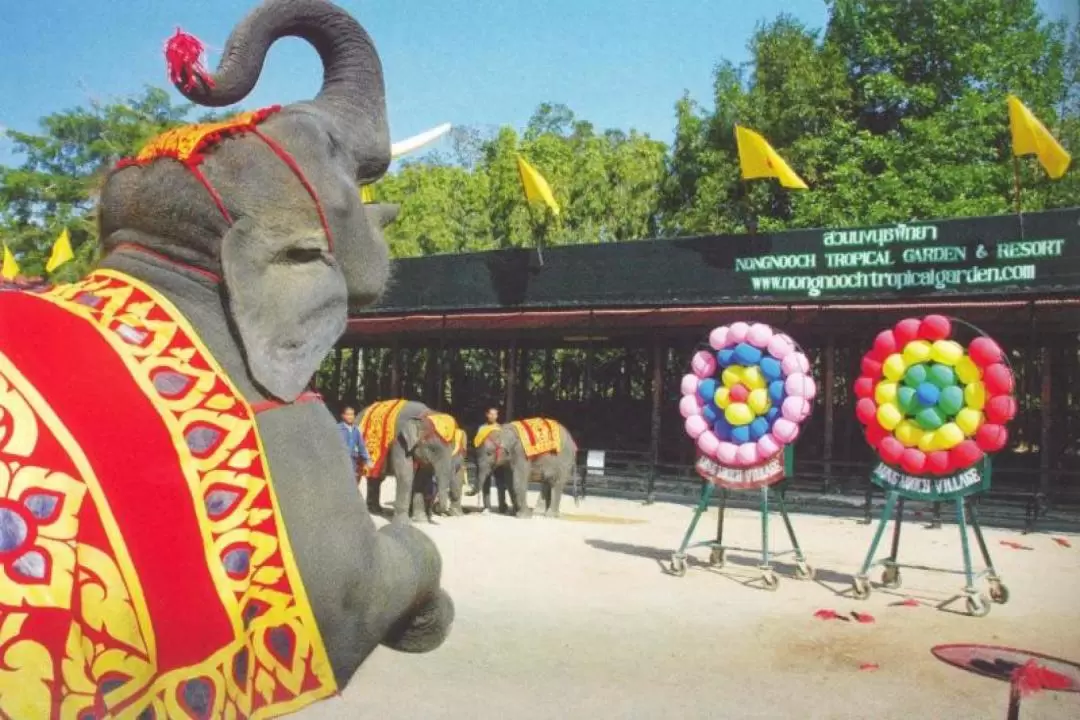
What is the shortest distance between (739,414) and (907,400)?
1.42 metres

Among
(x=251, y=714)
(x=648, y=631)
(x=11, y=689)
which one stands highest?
(x=11, y=689)

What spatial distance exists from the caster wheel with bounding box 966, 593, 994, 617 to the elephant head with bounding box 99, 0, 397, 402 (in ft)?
21.7

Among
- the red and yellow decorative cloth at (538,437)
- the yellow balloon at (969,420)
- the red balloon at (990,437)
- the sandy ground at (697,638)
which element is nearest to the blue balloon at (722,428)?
the sandy ground at (697,638)

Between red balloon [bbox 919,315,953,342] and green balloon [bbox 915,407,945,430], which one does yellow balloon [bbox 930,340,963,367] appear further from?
green balloon [bbox 915,407,945,430]

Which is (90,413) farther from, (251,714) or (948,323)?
(948,323)

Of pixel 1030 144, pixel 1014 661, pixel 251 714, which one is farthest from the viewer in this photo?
pixel 1030 144

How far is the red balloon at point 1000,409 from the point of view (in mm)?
7633

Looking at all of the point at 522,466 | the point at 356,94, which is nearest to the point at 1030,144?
the point at 522,466

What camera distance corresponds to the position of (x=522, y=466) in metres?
13.9

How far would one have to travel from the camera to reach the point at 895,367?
26.8 feet

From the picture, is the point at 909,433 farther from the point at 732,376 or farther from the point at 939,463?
the point at 732,376

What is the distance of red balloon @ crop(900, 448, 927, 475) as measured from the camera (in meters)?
8.02

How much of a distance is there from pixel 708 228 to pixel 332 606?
72.6 ft

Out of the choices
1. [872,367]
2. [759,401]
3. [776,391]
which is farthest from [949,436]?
[759,401]
